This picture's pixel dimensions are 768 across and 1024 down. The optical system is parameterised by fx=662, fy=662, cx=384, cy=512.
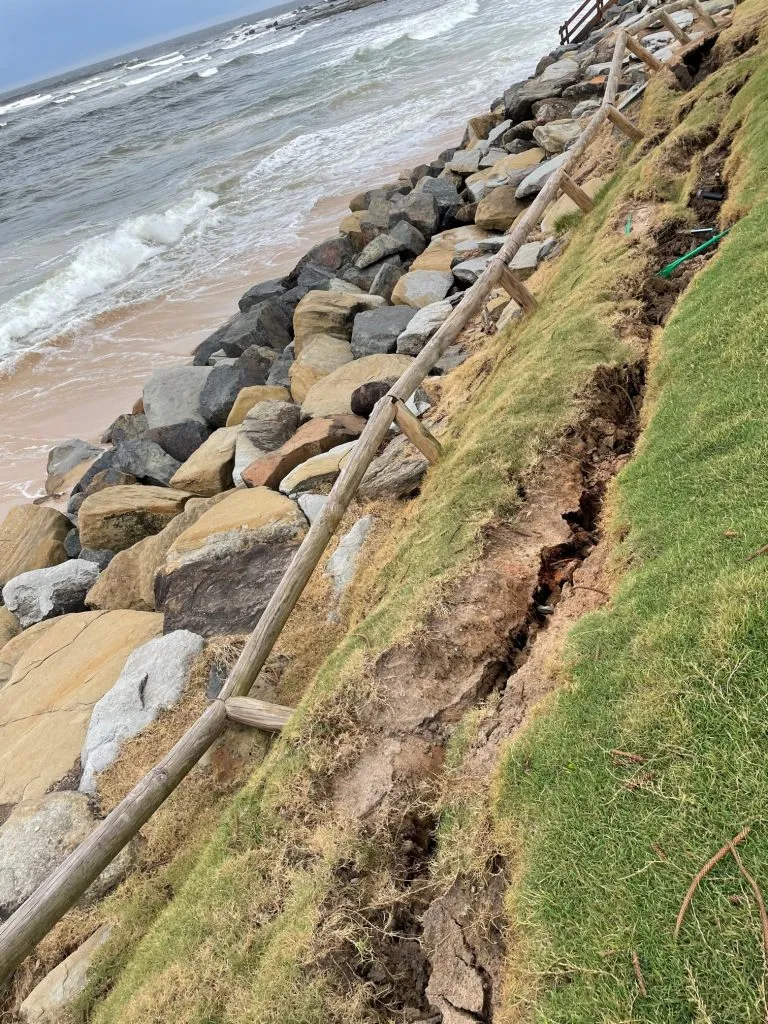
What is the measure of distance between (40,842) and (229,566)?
2.62m

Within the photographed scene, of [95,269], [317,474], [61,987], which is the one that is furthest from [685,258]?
[95,269]

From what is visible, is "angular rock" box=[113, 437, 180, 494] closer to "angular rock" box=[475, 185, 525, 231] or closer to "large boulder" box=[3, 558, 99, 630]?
"large boulder" box=[3, 558, 99, 630]

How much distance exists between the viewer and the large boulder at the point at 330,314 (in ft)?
38.4

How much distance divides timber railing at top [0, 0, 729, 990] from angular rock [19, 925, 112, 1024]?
37 centimetres

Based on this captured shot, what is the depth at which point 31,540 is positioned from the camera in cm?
1006

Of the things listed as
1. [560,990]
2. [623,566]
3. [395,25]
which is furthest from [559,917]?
[395,25]

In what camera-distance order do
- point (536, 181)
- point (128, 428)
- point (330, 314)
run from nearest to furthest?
point (536, 181) → point (330, 314) → point (128, 428)

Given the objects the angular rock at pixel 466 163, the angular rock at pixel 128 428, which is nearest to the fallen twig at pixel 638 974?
the angular rock at pixel 128 428

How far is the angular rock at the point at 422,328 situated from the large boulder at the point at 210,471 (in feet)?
8.80

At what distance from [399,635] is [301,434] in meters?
4.87

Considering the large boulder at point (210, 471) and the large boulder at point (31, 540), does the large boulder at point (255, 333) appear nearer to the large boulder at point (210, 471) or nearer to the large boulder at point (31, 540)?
the large boulder at point (210, 471)

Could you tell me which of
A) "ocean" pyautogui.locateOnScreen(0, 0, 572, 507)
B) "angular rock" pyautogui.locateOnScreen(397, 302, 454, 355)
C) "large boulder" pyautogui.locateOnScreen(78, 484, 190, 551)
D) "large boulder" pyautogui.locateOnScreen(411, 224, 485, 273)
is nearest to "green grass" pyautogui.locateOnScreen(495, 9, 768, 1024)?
"angular rock" pyautogui.locateOnScreen(397, 302, 454, 355)

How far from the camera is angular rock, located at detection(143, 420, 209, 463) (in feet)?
35.5

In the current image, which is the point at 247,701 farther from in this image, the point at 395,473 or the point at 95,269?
the point at 95,269
